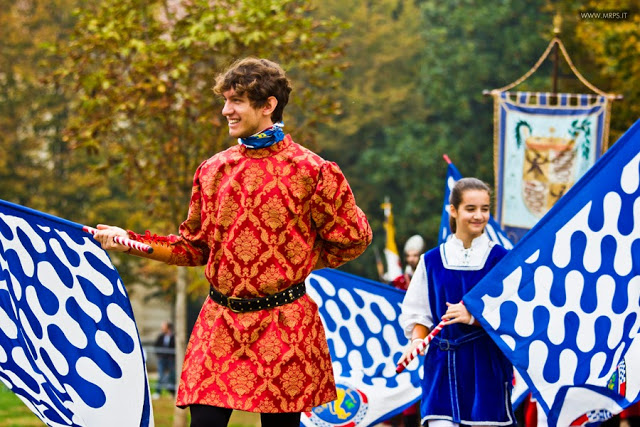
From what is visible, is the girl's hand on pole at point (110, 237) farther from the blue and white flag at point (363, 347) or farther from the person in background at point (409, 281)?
the person in background at point (409, 281)

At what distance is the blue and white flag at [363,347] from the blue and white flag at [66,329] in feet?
6.68

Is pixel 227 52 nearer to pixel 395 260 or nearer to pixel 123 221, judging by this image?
pixel 395 260

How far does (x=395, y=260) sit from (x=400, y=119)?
21780mm

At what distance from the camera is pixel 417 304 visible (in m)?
5.18

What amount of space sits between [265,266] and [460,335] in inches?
56.7

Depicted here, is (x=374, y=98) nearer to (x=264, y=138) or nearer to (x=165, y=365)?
(x=165, y=365)

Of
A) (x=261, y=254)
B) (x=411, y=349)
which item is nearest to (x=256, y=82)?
(x=261, y=254)

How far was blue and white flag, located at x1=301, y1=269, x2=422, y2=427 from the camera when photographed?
252 inches

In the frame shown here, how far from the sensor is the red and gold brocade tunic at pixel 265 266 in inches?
154

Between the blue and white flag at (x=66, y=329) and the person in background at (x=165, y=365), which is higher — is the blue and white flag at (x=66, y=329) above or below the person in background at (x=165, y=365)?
above

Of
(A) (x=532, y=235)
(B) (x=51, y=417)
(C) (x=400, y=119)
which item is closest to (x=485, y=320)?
(A) (x=532, y=235)

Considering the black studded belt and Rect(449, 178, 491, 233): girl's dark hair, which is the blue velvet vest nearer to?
Rect(449, 178, 491, 233): girl's dark hair

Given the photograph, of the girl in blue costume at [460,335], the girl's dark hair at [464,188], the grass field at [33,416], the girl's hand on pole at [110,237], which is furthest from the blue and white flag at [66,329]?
the grass field at [33,416]

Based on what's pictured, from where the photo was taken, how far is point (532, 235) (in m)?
4.86
